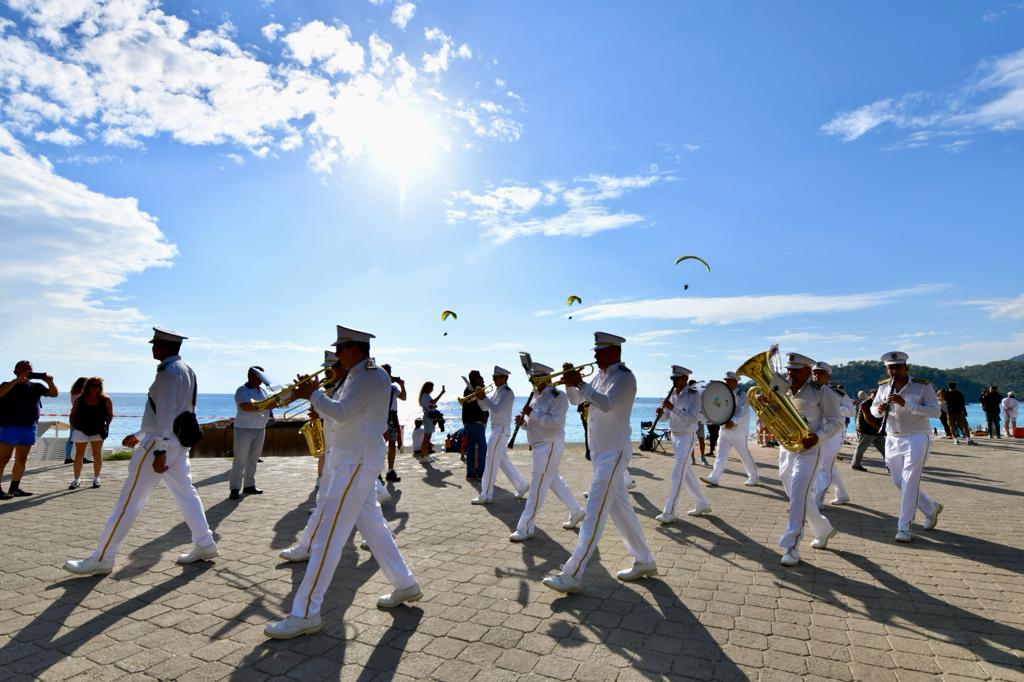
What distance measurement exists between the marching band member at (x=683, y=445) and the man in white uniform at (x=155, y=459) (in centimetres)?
583

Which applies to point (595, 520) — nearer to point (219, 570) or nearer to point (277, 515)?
point (219, 570)

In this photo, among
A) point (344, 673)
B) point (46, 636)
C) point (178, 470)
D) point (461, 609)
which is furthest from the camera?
point (178, 470)

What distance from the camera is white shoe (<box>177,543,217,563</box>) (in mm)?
5422

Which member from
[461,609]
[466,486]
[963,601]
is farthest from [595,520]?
[466,486]

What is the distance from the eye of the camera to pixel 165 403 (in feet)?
16.7

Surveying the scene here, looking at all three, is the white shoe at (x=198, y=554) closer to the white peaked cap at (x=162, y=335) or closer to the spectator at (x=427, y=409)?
the white peaked cap at (x=162, y=335)

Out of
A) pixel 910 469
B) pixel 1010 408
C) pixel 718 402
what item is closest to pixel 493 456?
pixel 718 402

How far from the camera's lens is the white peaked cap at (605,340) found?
16.9ft

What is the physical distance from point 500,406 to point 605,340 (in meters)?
3.98

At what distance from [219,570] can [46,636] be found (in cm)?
155

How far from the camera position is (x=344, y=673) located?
11.1 ft

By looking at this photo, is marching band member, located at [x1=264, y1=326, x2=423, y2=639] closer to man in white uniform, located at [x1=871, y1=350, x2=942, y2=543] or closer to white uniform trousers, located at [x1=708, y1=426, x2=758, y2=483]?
man in white uniform, located at [x1=871, y1=350, x2=942, y2=543]

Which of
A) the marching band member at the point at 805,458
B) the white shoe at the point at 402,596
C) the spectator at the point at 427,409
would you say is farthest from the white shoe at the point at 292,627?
the spectator at the point at 427,409

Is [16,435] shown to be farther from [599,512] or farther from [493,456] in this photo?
[599,512]
